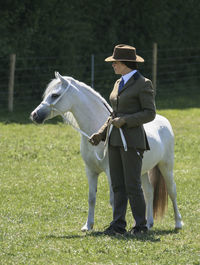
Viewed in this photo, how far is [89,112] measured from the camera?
23.7ft

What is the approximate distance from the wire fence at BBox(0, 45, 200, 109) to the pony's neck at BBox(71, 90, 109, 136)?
11.2 metres

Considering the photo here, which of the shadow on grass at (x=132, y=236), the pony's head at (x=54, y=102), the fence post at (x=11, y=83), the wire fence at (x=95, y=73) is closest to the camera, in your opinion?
the shadow on grass at (x=132, y=236)

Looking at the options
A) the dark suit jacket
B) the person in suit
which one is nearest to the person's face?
the person in suit

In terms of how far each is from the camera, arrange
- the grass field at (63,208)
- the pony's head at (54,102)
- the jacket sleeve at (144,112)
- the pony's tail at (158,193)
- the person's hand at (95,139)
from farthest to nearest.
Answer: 1. the pony's tail at (158,193)
2. the pony's head at (54,102)
3. the person's hand at (95,139)
4. the jacket sleeve at (144,112)
5. the grass field at (63,208)

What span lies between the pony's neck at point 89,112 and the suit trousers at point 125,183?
634 mm

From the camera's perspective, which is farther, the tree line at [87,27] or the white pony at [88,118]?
the tree line at [87,27]

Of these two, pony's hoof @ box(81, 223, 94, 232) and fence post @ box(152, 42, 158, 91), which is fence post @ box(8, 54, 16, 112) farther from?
pony's hoof @ box(81, 223, 94, 232)

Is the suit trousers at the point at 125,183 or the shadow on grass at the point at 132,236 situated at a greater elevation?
the suit trousers at the point at 125,183

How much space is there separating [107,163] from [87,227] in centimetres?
85

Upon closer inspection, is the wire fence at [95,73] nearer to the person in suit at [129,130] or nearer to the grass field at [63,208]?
the grass field at [63,208]

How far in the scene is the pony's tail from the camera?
7.82 metres

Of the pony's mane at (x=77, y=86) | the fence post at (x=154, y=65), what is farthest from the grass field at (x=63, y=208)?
the fence post at (x=154, y=65)

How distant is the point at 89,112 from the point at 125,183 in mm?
1086

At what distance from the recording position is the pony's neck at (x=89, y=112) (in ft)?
23.7
